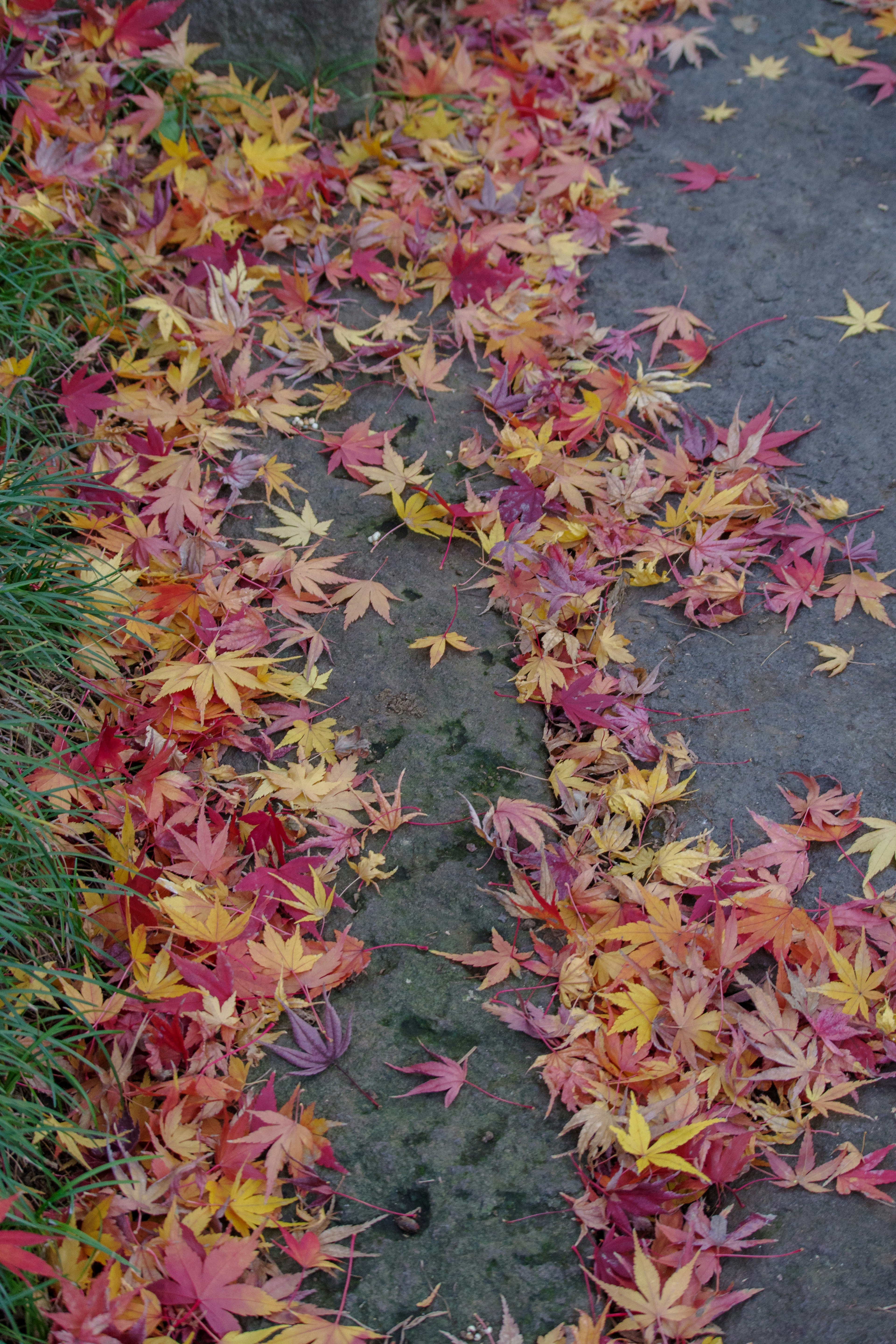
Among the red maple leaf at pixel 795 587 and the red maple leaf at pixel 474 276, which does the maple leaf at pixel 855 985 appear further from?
the red maple leaf at pixel 474 276

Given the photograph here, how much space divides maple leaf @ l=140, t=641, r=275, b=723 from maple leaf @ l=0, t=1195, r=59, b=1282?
92 cm

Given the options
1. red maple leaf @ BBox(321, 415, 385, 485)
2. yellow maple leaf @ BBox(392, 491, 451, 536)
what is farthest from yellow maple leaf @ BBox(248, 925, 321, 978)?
red maple leaf @ BBox(321, 415, 385, 485)

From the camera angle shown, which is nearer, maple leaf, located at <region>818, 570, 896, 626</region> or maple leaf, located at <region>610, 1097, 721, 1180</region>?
maple leaf, located at <region>610, 1097, 721, 1180</region>

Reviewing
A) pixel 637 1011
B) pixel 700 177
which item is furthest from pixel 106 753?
pixel 700 177

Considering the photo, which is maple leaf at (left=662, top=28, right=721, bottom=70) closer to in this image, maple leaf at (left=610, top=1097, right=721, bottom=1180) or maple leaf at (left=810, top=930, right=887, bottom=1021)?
maple leaf at (left=810, top=930, right=887, bottom=1021)

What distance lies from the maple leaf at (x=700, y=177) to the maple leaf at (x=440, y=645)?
6.23 feet

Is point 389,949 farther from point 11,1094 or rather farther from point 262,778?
point 11,1094

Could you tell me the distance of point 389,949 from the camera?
5.65 ft

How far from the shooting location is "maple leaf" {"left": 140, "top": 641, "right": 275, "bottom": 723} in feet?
6.20

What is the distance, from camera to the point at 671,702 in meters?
2.03

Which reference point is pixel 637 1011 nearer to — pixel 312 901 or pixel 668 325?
pixel 312 901

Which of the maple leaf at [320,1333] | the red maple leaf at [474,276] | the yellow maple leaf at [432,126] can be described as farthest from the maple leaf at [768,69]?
the maple leaf at [320,1333]

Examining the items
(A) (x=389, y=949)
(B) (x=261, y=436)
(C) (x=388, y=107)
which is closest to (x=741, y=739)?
(A) (x=389, y=949)

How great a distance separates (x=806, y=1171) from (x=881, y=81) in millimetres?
3400
